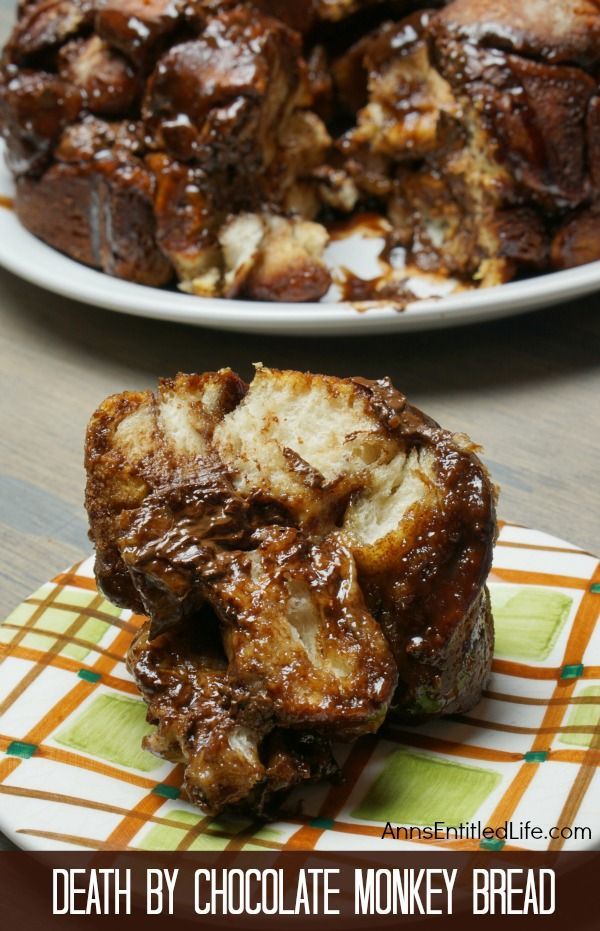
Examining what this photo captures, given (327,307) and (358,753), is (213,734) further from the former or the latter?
(327,307)

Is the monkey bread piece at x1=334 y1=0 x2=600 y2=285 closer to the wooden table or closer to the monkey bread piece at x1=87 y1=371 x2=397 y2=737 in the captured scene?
the wooden table

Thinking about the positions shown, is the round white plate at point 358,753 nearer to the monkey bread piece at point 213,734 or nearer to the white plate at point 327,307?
the monkey bread piece at point 213,734

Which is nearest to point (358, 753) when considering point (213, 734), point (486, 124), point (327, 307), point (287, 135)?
point (213, 734)

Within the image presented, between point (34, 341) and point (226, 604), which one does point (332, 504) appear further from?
point (34, 341)

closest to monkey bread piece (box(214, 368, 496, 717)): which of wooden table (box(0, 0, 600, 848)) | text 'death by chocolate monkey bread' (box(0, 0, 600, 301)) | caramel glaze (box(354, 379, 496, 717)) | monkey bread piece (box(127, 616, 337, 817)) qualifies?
caramel glaze (box(354, 379, 496, 717))

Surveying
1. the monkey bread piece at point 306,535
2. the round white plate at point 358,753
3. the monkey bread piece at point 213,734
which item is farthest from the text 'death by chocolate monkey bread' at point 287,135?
the monkey bread piece at point 213,734

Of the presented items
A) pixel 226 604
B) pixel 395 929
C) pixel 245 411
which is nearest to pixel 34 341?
pixel 245 411
